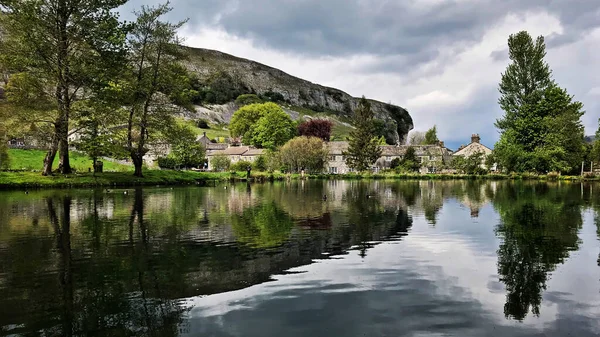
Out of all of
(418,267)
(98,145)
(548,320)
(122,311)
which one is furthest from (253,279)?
(98,145)

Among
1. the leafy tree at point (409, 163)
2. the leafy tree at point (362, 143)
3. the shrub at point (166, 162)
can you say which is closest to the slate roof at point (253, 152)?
the leafy tree at point (362, 143)

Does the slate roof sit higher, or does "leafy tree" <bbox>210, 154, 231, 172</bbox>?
the slate roof

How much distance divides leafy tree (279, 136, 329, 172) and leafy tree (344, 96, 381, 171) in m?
8.98

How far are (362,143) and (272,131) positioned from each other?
105 ft

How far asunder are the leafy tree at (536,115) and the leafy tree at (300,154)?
39.3 m

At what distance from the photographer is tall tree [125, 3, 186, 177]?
48406 mm

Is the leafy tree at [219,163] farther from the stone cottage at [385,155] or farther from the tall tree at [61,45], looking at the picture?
the tall tree at [61,45]

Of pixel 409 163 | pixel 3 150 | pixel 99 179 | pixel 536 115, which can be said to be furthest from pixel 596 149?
pixel 3 150

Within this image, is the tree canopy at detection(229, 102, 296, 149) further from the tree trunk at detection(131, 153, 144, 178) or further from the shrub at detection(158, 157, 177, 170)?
the tree trunk at detection(131, 153, 144, 178)

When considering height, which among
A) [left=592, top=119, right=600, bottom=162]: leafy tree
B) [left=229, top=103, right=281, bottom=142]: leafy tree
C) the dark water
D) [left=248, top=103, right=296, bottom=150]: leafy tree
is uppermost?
[left=229, top=103, right=281, bottom=142]: leafy tree

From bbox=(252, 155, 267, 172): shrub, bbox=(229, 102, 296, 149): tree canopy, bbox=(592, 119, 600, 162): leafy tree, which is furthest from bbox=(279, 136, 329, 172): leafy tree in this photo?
bbox=(592, 119, 600, 162): leafy tree

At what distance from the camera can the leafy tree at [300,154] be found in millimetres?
89838

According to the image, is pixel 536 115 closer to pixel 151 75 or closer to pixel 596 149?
pixel 596 149

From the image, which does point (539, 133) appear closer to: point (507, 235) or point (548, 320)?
point (507, 235)
